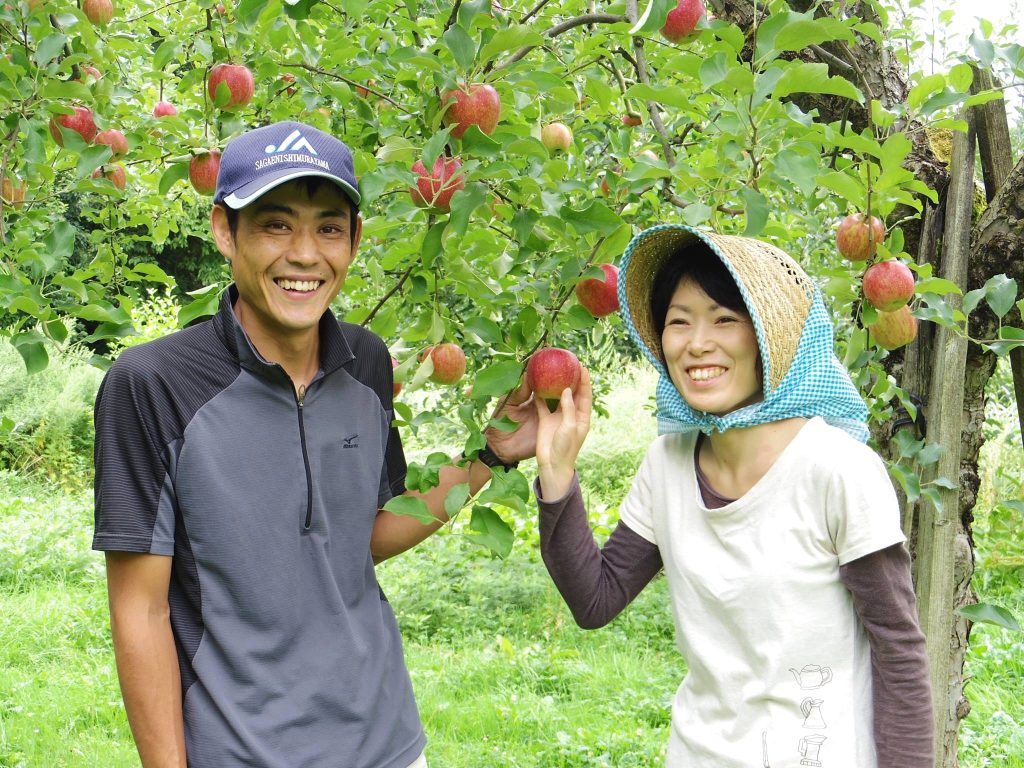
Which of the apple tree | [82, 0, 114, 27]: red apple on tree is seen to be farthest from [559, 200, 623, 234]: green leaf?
→ [82, 0, 114, 27]: red apple on tree

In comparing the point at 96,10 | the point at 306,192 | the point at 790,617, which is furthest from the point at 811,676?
the point at 96,10

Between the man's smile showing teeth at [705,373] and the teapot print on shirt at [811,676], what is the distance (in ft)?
1.27

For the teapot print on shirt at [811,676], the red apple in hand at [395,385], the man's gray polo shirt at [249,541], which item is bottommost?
the teapot print on shirt at [811,676]

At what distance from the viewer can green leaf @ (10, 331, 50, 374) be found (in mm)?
1537

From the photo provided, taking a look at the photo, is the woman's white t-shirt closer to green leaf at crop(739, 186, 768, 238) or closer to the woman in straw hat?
the woman in straw hat

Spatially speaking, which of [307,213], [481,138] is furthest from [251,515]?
[481,138]

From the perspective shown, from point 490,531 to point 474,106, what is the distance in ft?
1.78

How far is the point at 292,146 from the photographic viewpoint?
4.17 feet

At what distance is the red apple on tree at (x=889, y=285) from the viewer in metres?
1.45

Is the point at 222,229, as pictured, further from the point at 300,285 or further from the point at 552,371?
the point at 552,371

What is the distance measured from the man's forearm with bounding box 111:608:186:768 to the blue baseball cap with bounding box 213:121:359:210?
548 mm

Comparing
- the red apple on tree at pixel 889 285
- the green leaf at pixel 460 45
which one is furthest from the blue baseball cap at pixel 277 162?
the red apple on tree at pixel 889 285

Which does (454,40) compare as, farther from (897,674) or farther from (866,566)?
(897,674)

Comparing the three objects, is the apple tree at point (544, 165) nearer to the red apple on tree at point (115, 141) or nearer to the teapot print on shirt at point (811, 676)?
the red apple on tree at point (115, 141)
